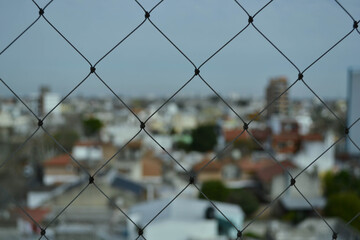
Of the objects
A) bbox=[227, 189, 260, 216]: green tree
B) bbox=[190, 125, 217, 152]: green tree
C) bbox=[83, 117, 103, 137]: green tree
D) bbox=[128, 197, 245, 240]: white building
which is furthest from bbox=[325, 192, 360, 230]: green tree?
bbox=[83, 117, 103, 137]: green tree

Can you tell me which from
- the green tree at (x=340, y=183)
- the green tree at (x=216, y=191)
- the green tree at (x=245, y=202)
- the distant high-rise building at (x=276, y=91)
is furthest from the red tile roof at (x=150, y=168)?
the distant high-rise building at (x=276, y=91)

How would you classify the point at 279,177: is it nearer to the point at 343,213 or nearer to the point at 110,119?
the point at 343,213

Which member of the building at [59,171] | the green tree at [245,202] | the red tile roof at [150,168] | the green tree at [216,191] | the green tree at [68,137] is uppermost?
the green tree at [68,137]

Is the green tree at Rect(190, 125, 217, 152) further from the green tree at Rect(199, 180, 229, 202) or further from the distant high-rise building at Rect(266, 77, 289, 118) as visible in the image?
the distant high-rise building at Rect(266, 77, 289, 118)

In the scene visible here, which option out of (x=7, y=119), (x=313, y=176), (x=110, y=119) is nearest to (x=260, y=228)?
(x=313, y=176)

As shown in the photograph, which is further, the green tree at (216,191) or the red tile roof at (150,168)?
the red tile roof at (150,168)

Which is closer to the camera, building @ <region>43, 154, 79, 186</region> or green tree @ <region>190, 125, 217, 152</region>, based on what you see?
building @ <region>43, 154, 79, 186</region>

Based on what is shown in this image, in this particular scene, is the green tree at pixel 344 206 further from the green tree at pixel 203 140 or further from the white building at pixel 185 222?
the green tree at pixel 203 140
